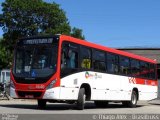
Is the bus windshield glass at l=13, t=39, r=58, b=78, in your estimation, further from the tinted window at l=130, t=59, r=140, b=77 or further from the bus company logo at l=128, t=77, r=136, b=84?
the tinted window at l=130, t=59, r=140, b=77

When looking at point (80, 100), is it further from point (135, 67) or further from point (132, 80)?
point (135, 67)

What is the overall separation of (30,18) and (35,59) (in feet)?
66.7

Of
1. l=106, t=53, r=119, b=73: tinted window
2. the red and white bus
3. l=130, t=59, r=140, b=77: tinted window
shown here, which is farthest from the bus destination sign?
l=130, t=59, r=140, b=77: tinted window

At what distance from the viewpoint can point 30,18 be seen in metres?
38.9

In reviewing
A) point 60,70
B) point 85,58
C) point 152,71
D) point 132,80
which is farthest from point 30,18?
point 60,70

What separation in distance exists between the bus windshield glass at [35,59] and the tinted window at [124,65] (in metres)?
6.24

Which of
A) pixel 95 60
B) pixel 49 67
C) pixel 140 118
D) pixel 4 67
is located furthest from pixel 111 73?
pixel 4 67

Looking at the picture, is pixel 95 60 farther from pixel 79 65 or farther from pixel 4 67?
pixel 4 67

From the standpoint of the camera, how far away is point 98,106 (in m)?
25.2

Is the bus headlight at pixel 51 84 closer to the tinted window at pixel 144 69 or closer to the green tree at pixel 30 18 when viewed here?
the tinted window at pixel 144 69

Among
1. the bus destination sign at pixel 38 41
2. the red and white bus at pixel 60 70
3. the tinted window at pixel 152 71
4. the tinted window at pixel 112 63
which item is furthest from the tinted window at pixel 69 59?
the tinted window at pixel 152 71

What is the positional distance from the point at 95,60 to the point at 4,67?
38607mm

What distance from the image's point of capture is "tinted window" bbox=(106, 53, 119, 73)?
2267cm

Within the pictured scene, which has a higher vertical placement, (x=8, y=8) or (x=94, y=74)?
(x=8, y=8)
